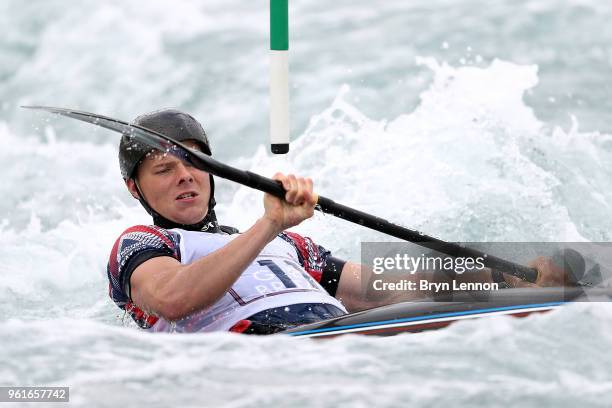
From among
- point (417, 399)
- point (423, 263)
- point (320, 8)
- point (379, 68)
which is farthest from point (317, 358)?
point (320, 8)

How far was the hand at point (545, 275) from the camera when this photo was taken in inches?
126

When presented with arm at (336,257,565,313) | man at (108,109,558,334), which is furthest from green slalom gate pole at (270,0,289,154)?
arm at (336,257,565,313)

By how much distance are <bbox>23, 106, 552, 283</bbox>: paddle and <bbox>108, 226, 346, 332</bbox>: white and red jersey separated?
28 cm

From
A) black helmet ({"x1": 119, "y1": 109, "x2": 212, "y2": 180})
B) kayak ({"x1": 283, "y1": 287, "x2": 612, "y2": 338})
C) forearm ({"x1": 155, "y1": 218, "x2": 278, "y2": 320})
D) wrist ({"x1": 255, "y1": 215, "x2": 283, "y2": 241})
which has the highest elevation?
black helmet ({"x1": 119, "y1": 109, "x2": 212, "y2": 180})

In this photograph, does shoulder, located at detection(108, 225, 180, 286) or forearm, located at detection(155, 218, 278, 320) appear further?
shoulder, located at detection(108, 225, 180, 286)

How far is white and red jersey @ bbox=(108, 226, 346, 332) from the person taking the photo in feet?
10.3

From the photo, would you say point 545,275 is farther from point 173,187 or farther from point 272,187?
point 173,187

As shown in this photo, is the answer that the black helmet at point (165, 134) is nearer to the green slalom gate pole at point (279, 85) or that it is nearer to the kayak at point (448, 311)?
the green slalom gate pole at point (279, 85)

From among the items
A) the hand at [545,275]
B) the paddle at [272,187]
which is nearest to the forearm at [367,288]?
the paddle at [272,187]

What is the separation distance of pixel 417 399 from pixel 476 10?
7.86 meters

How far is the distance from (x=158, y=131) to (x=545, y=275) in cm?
138

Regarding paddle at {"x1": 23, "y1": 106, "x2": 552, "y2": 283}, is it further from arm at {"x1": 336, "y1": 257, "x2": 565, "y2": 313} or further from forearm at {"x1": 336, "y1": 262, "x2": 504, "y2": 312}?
forearm at {"x1": 336, "y1": 262, "x2": 504, "y2": 312}

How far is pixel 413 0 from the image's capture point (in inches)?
391

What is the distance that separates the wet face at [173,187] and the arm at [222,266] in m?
0.44
